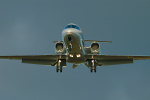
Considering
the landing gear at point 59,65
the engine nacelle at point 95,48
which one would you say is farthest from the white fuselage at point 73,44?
the landing gear at point 59,65

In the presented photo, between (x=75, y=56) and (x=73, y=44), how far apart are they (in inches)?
72.8

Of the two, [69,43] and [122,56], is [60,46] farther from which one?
[122,56]

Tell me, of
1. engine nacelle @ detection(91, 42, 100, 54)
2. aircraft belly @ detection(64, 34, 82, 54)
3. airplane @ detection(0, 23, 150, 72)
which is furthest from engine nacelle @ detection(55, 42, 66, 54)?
engine nacelle @ detection(91, 42, 100, 54)

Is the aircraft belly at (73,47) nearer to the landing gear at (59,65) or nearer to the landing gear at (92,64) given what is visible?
the landing gear at (92,64)

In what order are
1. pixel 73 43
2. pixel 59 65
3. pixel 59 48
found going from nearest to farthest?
pixel 73 43 < pixel 59 48 < pixel 59 65

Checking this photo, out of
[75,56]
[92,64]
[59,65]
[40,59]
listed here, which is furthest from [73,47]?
[40,59]

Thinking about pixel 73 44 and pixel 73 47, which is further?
pixel 73 47

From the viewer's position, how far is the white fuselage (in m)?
23.4

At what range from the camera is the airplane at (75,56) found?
23.8 m

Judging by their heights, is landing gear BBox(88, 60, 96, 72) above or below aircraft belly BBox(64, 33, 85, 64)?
below

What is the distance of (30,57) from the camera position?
28859mm

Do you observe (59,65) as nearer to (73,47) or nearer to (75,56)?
(75,56)

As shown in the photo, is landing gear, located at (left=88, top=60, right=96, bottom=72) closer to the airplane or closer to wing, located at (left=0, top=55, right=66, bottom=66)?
the airplane

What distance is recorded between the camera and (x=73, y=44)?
23953mm
